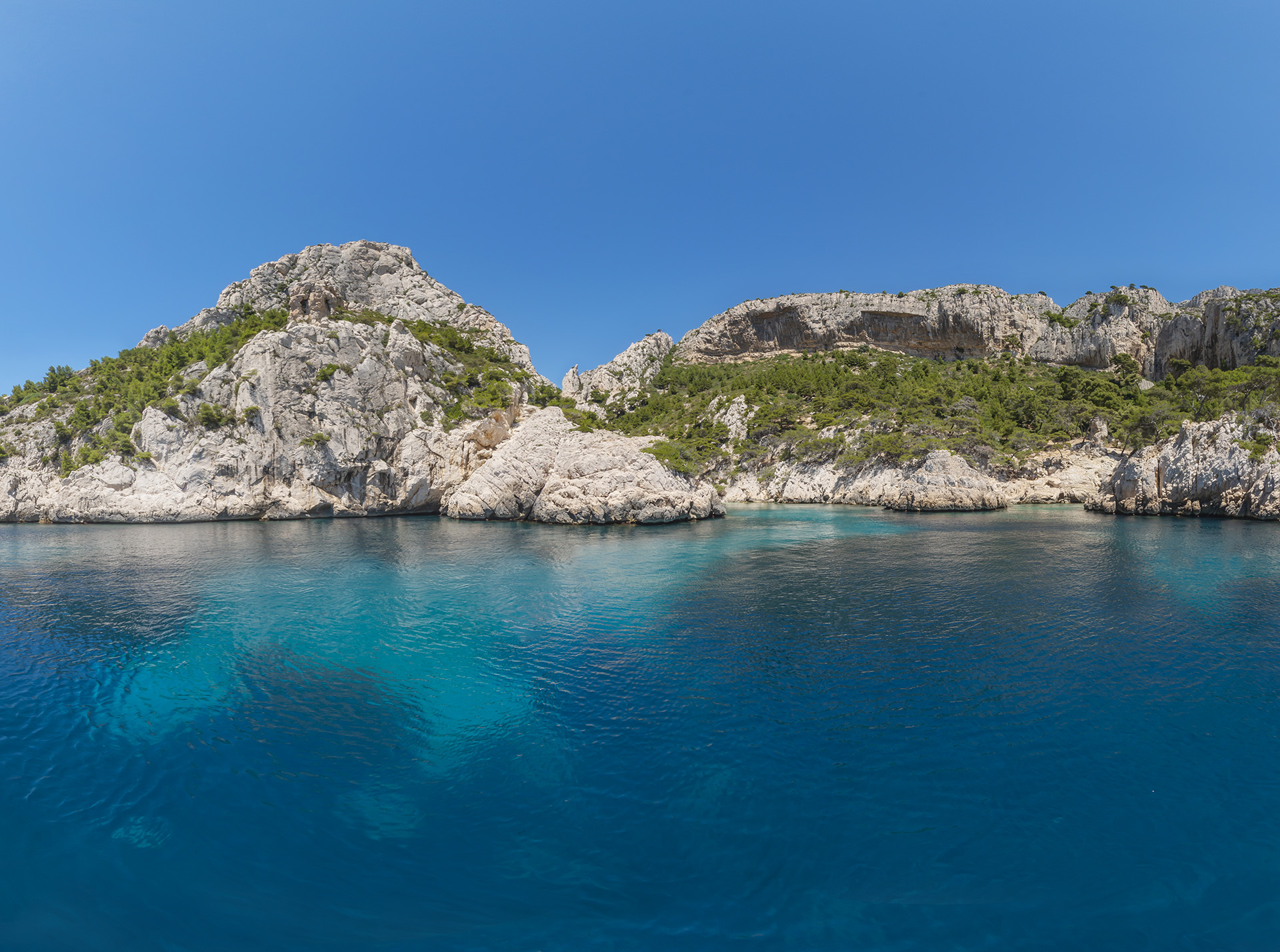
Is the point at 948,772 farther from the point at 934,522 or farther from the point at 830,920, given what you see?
the point at 934,522

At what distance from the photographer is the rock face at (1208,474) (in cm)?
3919

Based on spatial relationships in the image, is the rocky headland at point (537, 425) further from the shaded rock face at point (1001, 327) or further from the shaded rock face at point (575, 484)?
the shaded rock face at point (1001, 327)

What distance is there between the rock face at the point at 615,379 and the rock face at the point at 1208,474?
83580mm

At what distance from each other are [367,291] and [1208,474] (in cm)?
10410

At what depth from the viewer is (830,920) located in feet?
20.2

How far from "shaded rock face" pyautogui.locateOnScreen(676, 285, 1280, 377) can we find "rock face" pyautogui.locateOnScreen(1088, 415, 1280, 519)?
53.0 metres

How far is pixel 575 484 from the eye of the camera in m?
46.2

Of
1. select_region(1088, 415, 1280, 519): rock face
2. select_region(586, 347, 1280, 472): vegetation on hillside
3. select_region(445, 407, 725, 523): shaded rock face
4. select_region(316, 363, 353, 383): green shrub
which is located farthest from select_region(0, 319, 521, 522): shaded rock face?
select_region(1088, 415, 1280, 519): rock face

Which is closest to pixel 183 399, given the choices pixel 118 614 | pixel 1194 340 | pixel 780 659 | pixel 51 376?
pixel 51 376

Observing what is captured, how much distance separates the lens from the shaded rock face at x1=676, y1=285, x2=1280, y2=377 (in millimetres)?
82688

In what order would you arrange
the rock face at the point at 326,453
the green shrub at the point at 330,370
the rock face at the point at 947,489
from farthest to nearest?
the green shrub at the point at 330,370
the rock face at the point at 947,489
the rock face at the point at 326,453

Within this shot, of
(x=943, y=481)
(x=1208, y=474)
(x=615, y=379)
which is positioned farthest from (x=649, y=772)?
(x=615, y=379)

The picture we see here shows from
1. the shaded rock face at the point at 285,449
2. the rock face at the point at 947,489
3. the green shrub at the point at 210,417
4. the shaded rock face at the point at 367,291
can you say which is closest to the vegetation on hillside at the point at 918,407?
the rock face at the point at 947,489

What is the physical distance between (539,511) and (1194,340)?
106 meters
